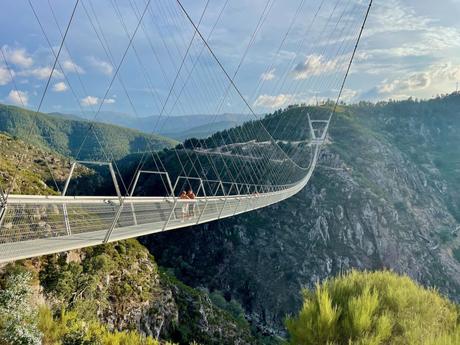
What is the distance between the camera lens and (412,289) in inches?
261

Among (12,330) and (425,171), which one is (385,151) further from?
(12,330)

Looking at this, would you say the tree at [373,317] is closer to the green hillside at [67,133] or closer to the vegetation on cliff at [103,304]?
the vegetation on cliff at [103,304]

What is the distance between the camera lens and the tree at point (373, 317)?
18.1 ft

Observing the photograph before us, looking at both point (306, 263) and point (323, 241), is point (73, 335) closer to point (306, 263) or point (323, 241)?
point (306, 263)

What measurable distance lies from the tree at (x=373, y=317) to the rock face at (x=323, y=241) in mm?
33107

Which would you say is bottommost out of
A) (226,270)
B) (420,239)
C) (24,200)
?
(226,270)

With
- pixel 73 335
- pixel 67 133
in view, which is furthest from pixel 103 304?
pixel 67 133

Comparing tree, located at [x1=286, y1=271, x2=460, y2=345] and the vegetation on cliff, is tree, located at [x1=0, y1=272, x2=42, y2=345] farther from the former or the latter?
tree, located at [x1=286, y1=271, x2=460, y2=345]

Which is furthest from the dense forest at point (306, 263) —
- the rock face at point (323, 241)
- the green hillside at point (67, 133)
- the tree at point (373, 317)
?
the green hillside at point (67, 133)

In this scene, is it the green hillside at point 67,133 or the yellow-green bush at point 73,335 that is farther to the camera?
the green hillside at point 67,133

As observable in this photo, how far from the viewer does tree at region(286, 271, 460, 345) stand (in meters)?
5.53

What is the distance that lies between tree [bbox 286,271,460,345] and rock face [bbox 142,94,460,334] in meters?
33.1

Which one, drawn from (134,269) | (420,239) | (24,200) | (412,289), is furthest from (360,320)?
(420,239)

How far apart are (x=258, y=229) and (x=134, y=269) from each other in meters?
29.3
